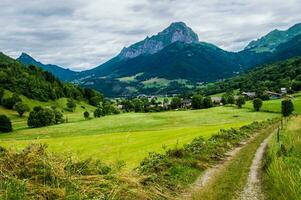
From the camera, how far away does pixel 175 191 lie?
23.4 metres

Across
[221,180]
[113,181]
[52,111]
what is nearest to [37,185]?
[113,181]

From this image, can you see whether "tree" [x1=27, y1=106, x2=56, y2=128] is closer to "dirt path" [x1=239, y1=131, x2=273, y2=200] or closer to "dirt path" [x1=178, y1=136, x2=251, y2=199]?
"dirt path" [x1=178, y1=136, x2=251, y2=199]

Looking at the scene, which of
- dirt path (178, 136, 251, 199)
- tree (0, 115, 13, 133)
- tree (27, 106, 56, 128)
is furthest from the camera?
tree (27, 106, 56, 128)

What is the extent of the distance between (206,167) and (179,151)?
388 centimetres

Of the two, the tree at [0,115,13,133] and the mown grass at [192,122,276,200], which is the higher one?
the mown grass at [192,122,276,200]

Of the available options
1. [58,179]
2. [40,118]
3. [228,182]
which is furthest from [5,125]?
[58,179]

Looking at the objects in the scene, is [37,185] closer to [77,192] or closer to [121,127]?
[77,192]

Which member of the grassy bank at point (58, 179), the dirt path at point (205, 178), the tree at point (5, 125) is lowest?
the tree at point (5, 125)

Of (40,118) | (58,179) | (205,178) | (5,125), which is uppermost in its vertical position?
(58,179)

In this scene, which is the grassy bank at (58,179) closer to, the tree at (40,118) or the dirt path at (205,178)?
the dirt path at (205,178)

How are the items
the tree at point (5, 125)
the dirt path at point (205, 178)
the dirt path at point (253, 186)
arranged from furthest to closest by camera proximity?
the tree at point (5, 125), the dirt path at point (205, 178), the dirt path at point (253, 186)

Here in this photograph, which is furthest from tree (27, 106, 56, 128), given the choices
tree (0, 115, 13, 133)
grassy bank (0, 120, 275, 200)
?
grassy bank (0, 120, 275, 200)

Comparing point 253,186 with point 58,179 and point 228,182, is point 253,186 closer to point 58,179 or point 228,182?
point 228,182

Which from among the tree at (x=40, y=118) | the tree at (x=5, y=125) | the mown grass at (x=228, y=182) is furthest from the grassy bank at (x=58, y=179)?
the tree at (x=40, y=118)
